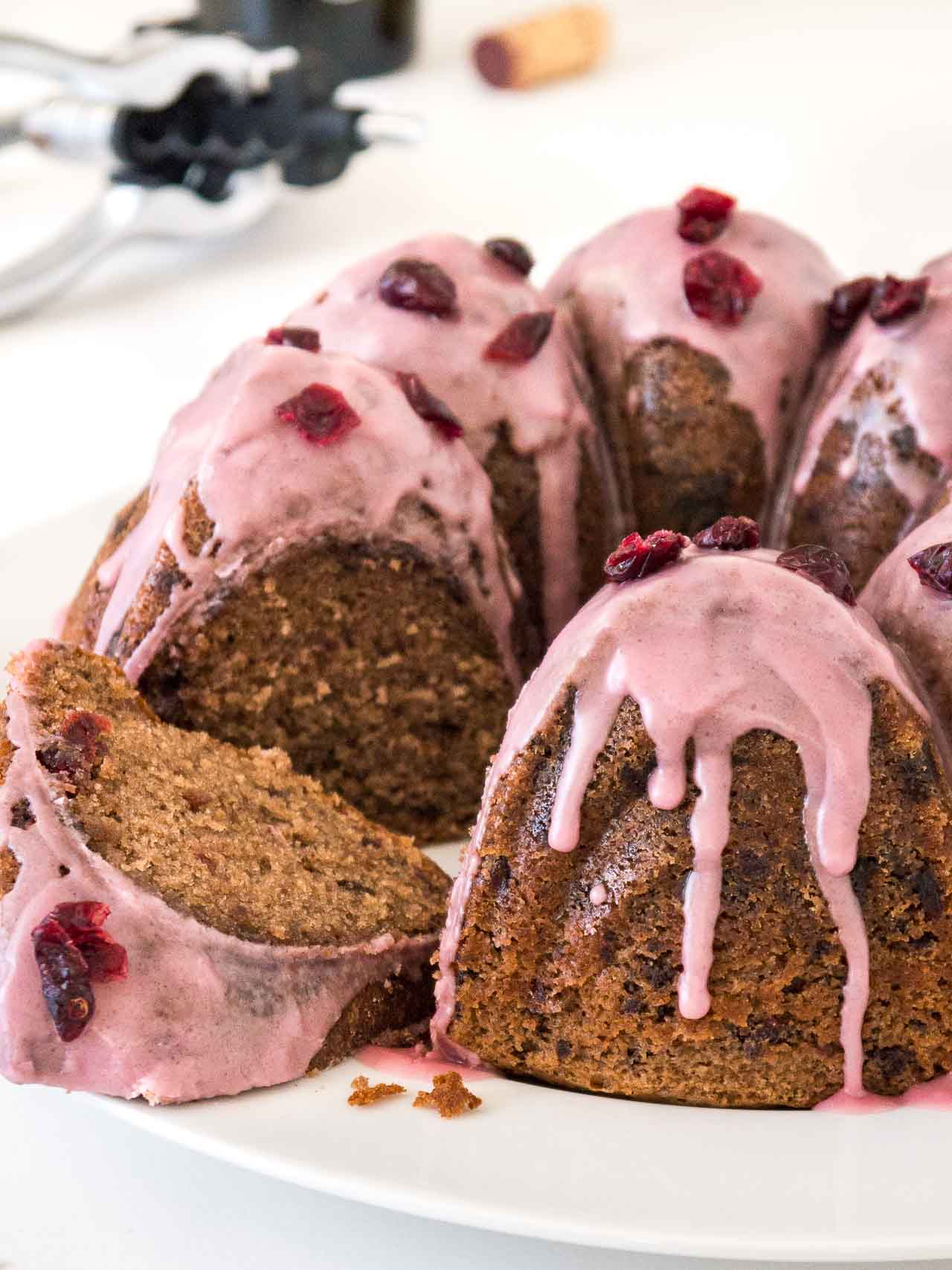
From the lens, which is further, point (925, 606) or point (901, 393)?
point (901, 393)

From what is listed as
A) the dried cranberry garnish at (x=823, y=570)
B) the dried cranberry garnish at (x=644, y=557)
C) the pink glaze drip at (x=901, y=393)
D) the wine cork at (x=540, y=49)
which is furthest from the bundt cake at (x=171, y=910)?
the wine cork at (x=540, y=49)

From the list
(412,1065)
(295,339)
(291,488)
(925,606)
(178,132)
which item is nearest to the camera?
(412,1065)

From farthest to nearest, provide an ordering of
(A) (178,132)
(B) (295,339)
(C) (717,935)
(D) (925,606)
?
(A) (178,132)
(B) (295,339)
(D) (925,606)
(C) (717,935)

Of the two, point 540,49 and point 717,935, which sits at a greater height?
point 717,935

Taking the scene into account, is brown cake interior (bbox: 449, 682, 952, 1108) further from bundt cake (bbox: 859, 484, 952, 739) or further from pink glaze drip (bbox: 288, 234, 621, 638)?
pink glaze drip (bbox: 288, 234, 621, 638)

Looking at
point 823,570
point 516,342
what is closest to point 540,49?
point 516,342

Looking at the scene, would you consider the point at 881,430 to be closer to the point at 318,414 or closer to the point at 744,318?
the point at 744,318

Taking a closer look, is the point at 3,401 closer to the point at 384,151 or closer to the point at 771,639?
the point at 384,151

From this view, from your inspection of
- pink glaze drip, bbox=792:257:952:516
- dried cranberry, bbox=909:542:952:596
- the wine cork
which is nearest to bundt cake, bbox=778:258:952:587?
pink glaze drip, bbox=792:257:952:516
